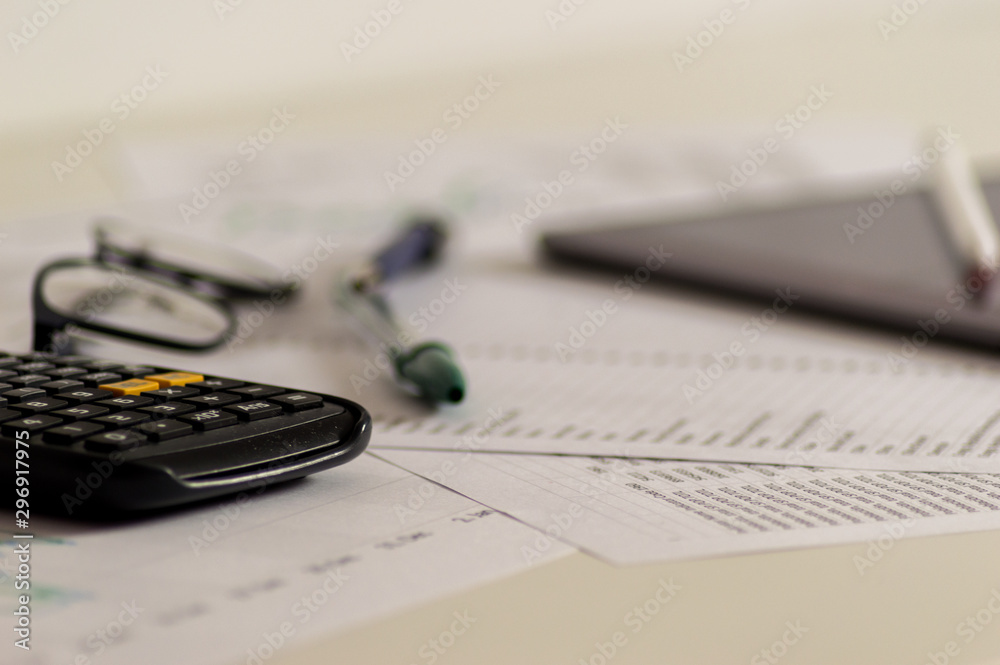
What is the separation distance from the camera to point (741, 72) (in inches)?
64.0

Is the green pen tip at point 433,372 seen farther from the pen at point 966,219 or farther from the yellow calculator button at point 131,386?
the pen at point 966,219

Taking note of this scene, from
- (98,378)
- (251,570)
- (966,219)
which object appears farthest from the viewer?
(966,219)

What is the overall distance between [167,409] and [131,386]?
4 centimetres

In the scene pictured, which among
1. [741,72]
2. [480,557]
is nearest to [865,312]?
[480,557]

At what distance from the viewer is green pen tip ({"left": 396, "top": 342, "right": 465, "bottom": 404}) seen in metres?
0.48

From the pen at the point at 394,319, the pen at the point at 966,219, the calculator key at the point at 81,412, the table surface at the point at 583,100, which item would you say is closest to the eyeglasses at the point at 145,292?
the pen at the point at 394,319

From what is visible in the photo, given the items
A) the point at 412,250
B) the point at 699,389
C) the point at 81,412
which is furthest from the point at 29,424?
the point at 412,250

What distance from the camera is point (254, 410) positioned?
1.21ft

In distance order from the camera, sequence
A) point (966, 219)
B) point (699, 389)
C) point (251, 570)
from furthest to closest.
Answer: point (966, 219) → point (699, 389) → point (251, 570)

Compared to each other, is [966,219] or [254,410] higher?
[966,219]

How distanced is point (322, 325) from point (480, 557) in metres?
0.36

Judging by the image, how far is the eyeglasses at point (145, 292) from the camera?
528 millimetres

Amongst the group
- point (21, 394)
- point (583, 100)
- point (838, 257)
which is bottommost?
point (21, 394)

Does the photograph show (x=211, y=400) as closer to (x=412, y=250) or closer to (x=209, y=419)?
(x=209, y=419)
